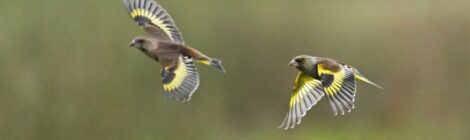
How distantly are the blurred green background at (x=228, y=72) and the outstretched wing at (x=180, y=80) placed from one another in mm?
2500

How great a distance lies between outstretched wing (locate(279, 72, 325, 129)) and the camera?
561cm

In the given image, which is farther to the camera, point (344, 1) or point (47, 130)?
point (344, 1)

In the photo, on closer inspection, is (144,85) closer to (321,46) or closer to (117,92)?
(117,92)

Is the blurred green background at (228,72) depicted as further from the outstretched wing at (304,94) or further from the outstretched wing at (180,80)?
the outstretched wing at (180,80)

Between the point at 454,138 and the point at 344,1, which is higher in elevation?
the point at 344,1

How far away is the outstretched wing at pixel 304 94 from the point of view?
5.61 metres

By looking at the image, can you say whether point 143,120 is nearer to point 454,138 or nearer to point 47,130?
point 47,130

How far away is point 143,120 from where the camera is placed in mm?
7410

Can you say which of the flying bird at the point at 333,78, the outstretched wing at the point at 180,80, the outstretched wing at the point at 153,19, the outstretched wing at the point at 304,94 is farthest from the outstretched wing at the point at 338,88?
the outstretched wing at the point at 180,80

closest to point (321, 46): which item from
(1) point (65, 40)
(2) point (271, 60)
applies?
(2) point (271, 60)

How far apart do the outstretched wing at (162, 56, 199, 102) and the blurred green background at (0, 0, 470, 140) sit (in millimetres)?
2500

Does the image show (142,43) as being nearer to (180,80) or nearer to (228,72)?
(180,80)

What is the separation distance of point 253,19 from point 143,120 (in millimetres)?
792

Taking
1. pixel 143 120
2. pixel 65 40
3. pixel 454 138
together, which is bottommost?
pixel 454 138
